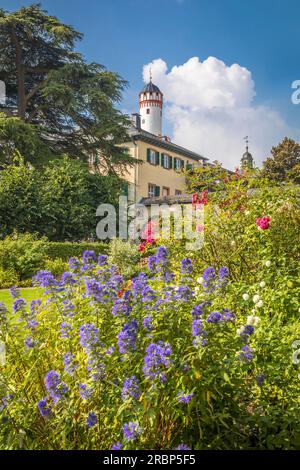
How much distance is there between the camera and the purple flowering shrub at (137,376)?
8.00 feet

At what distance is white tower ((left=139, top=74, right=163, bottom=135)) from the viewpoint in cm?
5531

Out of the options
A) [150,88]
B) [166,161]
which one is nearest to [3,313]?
[166,161]

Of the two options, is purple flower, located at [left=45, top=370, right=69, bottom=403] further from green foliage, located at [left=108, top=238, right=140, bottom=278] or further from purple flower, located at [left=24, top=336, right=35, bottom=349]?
green foliage, located at [left=108, top=238, right=140, bottom=278]

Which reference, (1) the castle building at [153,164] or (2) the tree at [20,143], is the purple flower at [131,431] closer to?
(2) the tree at [20,143]

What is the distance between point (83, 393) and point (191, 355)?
2.00 feet

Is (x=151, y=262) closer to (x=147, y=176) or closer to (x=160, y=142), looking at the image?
(x=147, y=176)

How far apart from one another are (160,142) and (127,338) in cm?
3359

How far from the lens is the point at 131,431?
2223 mm

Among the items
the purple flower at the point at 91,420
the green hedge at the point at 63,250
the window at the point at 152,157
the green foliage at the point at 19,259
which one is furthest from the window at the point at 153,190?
the purple flower at the point at 91,420

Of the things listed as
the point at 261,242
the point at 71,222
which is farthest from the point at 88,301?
the point at 71,222

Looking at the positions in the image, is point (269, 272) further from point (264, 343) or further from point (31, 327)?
point (31, 327)

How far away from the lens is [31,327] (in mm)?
3059

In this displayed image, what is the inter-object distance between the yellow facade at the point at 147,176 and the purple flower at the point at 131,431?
2824 cm
